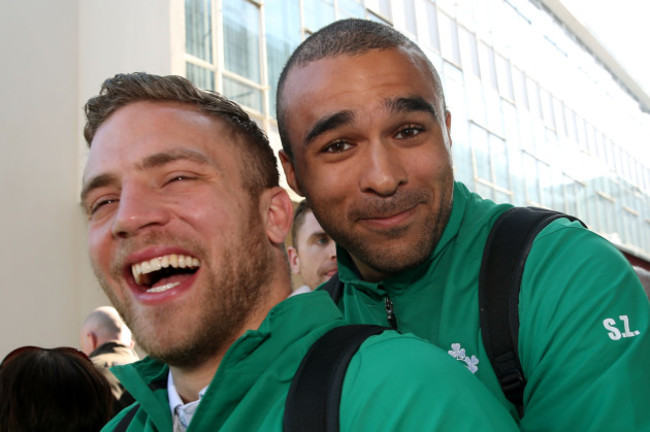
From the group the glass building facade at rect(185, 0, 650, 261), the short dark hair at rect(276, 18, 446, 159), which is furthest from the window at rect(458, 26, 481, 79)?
the short dark hair at rect(276, 18, 446, 159)

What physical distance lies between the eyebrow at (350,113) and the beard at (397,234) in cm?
24

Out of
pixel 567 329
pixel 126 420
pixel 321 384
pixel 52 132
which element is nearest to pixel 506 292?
pixel 567 329

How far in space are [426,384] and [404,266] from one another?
0.97 metres

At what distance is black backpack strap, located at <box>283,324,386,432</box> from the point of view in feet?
4.03

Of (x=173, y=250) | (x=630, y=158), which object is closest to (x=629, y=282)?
(x=173, y=250)

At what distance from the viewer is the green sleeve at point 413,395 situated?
1.20 metres

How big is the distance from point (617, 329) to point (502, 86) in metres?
20.0

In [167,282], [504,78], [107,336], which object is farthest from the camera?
[504,78]

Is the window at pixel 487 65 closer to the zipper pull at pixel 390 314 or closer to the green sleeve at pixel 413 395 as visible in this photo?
the zipper pull at pixel 390 314

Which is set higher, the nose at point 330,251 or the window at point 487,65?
the window at point 487,65

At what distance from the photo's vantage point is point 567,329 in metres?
1.75

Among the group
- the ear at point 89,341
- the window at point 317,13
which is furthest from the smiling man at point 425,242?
the window at point 317,13

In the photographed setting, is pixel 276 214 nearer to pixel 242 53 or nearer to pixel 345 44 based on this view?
pixel 345 44

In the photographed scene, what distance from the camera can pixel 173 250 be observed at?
173cm
